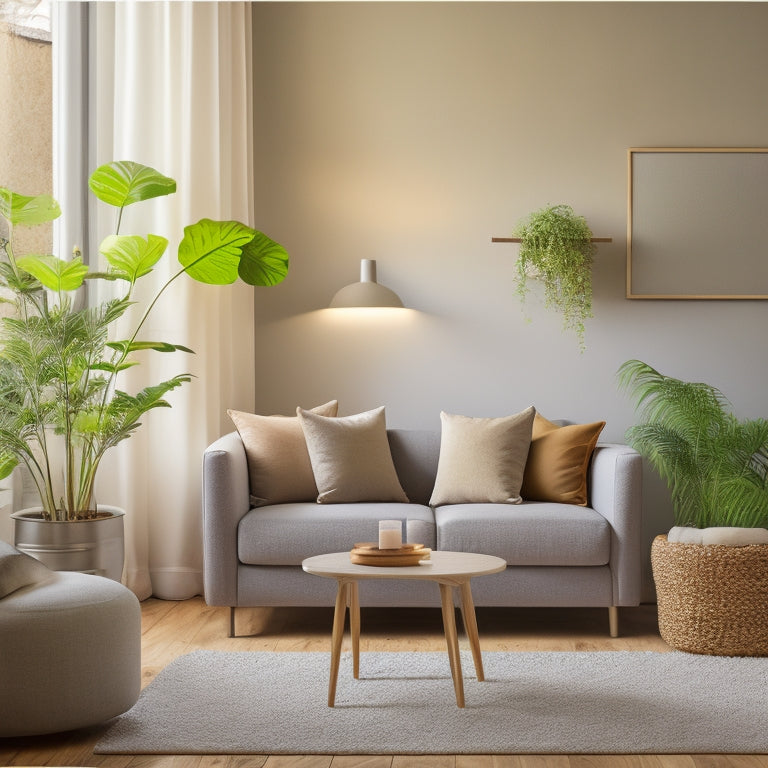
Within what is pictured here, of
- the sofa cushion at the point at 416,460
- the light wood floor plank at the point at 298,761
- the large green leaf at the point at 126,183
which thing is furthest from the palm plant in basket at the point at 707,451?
the large green leaf at the point at 126,183

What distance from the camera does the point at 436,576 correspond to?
2.74 m

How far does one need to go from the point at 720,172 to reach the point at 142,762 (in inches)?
141

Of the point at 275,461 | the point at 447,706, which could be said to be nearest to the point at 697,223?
the point at 275,461

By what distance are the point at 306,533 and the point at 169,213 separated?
5.17 ft

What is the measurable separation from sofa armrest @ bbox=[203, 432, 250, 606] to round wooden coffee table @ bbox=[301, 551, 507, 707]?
704 mm

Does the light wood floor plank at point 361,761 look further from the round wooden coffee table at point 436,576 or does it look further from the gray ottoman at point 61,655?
the gray ottoman at point 61,655

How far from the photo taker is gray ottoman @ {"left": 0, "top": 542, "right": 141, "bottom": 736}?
7.95 feet

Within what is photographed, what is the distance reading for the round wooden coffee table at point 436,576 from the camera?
276 centimetres

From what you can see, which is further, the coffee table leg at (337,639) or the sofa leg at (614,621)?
the sofa leg at (614,621)

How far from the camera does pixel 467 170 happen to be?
15.2ft

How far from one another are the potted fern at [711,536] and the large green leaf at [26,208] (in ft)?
7.85

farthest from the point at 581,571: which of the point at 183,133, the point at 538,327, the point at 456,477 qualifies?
the point at 183,133

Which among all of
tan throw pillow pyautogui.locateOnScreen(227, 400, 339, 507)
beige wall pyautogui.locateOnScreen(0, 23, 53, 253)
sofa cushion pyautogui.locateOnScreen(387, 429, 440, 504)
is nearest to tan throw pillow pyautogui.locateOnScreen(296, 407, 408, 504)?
tan throw pillow pyautogui.locateOnScreen(227, 400, 339, 507)

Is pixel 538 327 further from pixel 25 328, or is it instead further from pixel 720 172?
pixel 25 328
